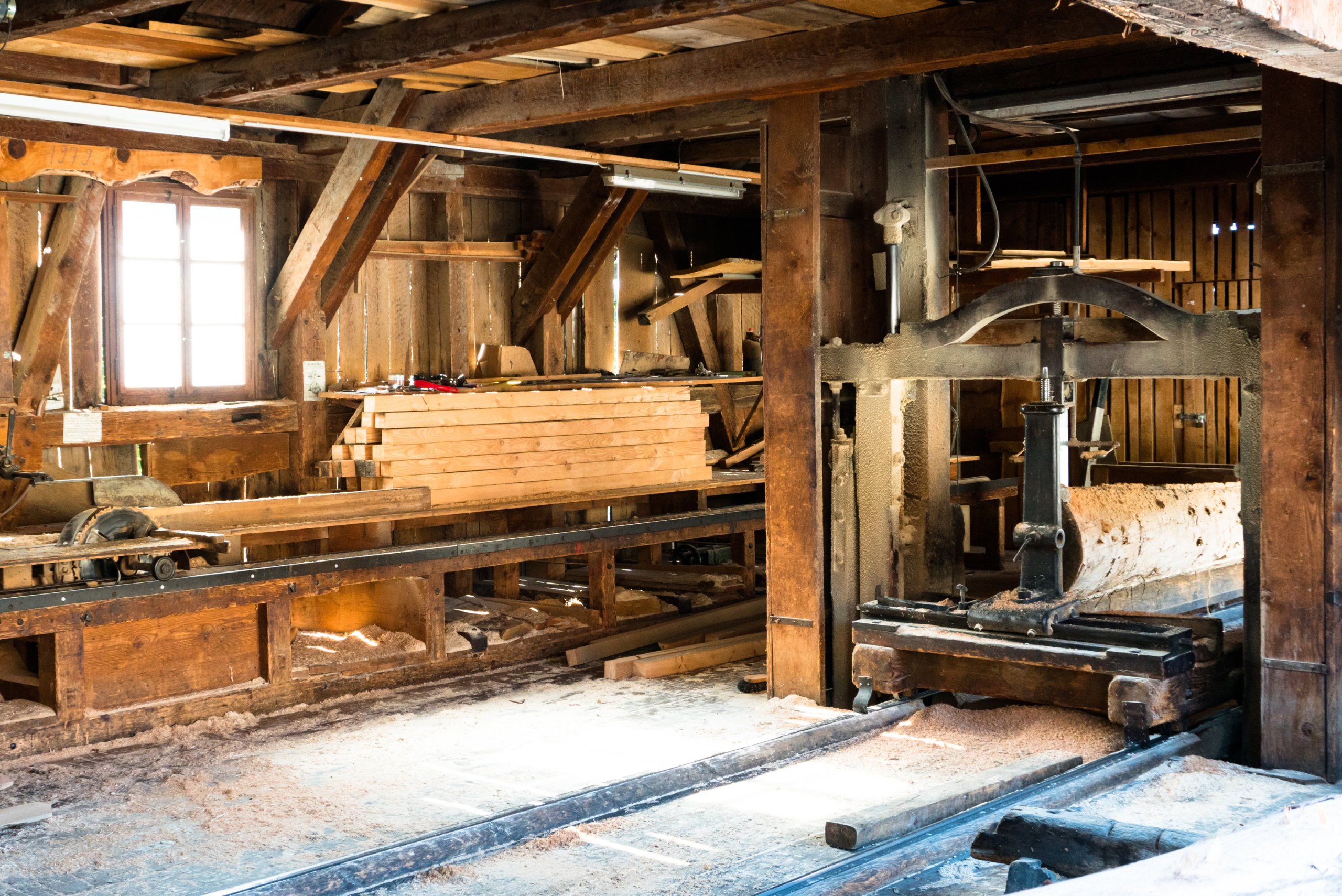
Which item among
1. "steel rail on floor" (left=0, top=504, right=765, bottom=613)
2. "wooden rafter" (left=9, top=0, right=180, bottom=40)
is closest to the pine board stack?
"steel rail on floor" (left=0, top=504, right=765, bottom=613)

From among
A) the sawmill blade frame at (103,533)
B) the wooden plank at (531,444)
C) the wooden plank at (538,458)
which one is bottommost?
the sawmill blade frame at (103,533)

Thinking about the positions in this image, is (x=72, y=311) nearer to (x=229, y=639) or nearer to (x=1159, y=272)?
(x=229, y=639)

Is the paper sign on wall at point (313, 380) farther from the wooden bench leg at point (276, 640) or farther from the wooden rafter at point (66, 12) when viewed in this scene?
the wooden rafter at point (66, 12)

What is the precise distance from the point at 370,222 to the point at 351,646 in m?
2.51

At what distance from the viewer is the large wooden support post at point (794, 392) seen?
6184mm

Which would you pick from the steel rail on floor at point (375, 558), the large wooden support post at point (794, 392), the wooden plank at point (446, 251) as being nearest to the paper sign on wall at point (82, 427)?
the steel rail on floor at point (375, 558)

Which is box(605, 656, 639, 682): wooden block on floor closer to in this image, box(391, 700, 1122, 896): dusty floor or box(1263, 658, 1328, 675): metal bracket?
box(391, 700, 1122, 896): dusty floor

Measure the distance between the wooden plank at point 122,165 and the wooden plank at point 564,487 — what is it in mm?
2157

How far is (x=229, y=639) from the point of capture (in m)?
6.66

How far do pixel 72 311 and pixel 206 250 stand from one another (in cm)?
97

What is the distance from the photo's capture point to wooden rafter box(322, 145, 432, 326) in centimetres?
761

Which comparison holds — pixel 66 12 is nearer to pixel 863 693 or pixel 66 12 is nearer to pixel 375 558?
pixel 375 558

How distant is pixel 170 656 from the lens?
6430mm

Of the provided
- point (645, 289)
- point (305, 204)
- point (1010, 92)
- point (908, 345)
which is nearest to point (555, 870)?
point (908, 345)
